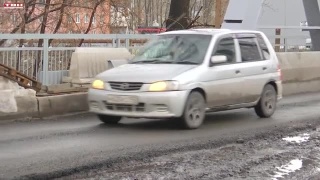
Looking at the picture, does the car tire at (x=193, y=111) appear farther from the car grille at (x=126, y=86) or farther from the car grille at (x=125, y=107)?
the car grille at (x=126, y=86)

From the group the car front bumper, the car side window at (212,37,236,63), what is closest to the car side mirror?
the car side window at (212,37,236,63)

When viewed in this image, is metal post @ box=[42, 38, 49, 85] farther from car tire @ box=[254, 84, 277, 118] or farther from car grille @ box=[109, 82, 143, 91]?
car tire @ box=[254, 84, 277, 118]

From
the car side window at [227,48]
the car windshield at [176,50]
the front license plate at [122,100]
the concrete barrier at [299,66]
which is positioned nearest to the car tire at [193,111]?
the car windshield at [176,50]

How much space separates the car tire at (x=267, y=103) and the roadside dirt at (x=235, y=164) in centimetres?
274

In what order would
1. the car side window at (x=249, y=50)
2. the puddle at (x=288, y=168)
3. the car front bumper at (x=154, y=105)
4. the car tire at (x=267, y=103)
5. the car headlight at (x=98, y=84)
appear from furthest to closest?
the car tire at (x=267, y=103), the car side window at (x=249, y=50), the car headlight at (x=98, y=84), the car front bumper at (x=154, y=105), the puddle at (x=288, y=168)

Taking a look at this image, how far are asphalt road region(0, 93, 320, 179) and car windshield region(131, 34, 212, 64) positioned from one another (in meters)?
1.14

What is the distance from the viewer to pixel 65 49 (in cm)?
1365

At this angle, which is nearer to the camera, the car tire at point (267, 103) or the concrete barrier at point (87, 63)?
the car tire at point (267, 103)

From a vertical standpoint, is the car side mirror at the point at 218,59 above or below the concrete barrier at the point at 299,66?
above

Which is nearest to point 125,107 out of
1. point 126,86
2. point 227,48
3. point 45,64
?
point 126,86

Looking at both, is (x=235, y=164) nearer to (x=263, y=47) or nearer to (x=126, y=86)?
(x=126, y=86)

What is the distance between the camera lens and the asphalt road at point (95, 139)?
723 centimetres

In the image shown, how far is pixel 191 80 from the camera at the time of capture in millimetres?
9914

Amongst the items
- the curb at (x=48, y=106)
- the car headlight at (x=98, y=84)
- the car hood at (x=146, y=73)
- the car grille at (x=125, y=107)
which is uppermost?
the car hood at (x=146, y=73)
